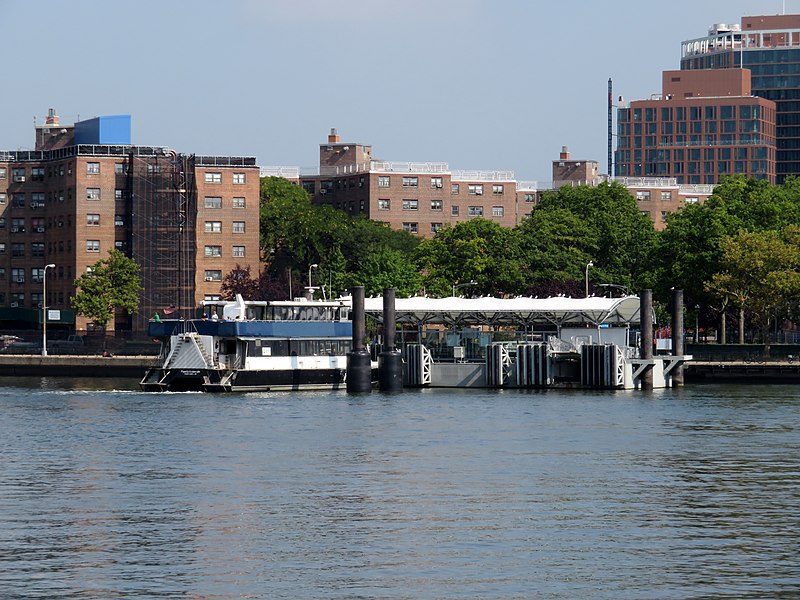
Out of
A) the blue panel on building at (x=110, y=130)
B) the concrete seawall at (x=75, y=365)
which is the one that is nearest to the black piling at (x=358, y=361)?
the concrete seawall at (x=75, y=365)

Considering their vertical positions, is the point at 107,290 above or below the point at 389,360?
above

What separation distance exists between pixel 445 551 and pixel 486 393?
217 feet

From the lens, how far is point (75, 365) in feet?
483

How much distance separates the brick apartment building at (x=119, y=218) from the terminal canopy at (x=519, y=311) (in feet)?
189

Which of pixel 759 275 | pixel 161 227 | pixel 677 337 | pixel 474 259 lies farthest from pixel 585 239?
pixel 677 337

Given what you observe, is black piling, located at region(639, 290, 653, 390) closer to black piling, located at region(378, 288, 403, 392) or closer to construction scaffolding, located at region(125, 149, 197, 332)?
black piling, located at region(378, 288, 403, 392)

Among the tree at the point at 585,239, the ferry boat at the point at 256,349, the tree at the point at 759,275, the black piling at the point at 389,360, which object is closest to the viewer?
the ferry boat at the point at 256,349

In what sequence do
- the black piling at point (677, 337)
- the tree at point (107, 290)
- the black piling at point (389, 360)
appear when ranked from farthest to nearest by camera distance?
the tree at point (107, 290) < the black piling at point (677, 337) < the black piling at point (389, 360)

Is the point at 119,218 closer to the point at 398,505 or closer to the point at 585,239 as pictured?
the point at 585,239

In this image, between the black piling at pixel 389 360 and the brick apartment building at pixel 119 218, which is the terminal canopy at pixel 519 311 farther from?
the brick apartment building at pixel 119 218

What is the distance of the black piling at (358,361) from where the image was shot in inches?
4107

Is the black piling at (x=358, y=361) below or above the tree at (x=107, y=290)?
below

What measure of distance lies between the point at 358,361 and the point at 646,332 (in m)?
19.2

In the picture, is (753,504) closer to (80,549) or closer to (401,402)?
(80,549)
